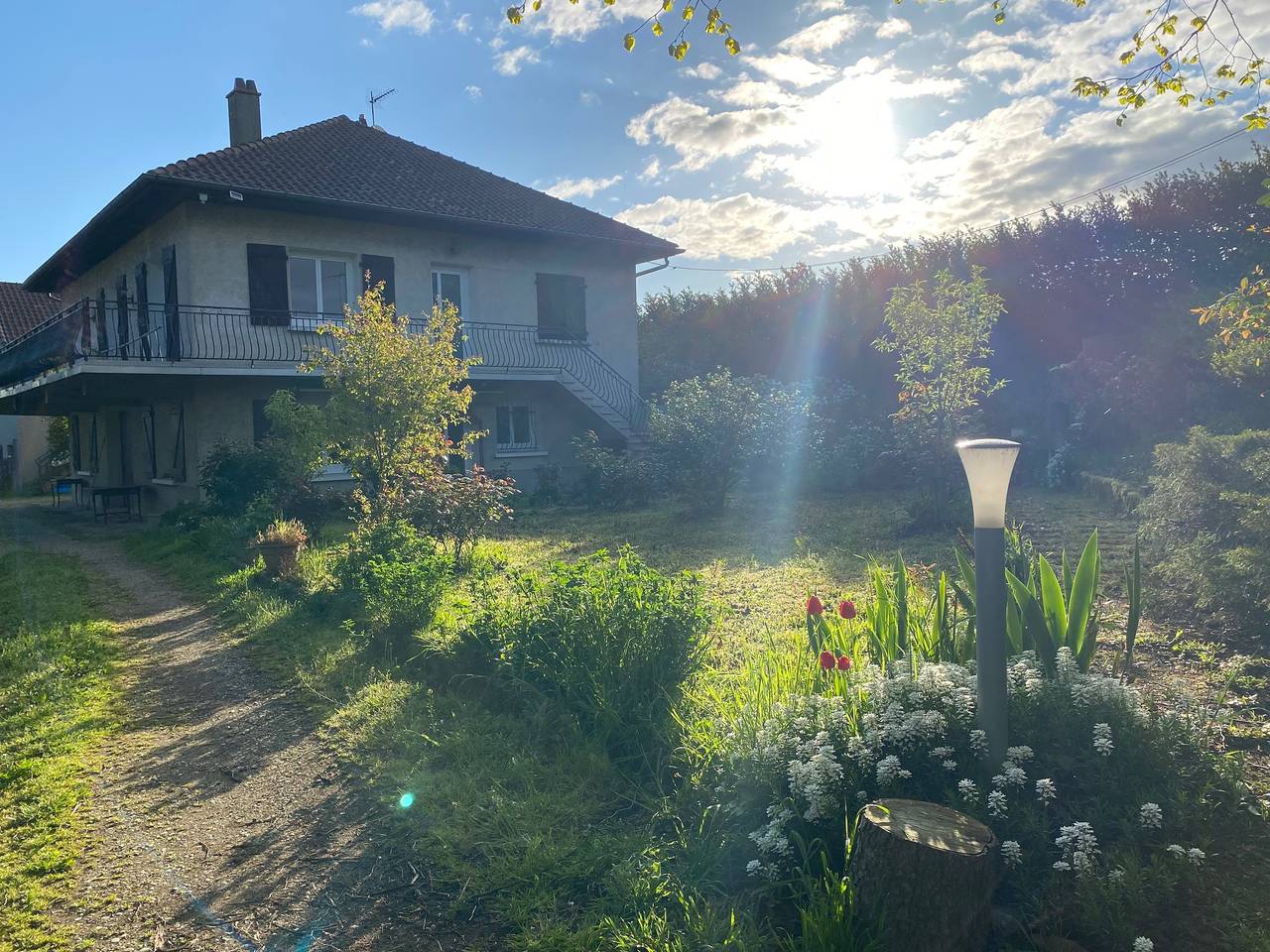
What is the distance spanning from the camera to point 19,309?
27.6 meters

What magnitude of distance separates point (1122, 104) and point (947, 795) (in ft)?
13.4

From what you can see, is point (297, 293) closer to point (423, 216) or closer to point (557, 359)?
point (423, 216)

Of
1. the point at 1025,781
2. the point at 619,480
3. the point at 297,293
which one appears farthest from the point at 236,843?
the point at 297,293

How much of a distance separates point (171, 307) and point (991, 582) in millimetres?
14476

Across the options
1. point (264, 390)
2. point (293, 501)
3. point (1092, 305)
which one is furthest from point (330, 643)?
point (1092, 305)

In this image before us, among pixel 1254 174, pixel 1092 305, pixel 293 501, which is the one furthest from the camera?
pixel 1092 305

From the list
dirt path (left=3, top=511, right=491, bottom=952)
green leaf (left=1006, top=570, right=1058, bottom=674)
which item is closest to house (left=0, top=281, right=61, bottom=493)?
dirt path (left=3, top=511, right=491, bottom=952)

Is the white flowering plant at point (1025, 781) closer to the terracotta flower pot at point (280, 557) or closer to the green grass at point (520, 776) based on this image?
the green grass at point (520, 776)

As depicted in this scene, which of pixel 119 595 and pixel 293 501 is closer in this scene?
pixel 119 595

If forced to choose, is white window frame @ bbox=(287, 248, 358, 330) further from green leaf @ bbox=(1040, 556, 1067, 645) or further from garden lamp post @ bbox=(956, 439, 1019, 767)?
garden lamp post @ bbox=(956, 439, 1019, 767)

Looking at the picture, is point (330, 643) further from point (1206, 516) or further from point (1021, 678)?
point (1206, 516)

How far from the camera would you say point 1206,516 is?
241 inches

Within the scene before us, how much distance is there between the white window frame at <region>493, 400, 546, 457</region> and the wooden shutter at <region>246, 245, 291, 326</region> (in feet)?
15.3

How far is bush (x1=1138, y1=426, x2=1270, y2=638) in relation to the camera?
5.17m
